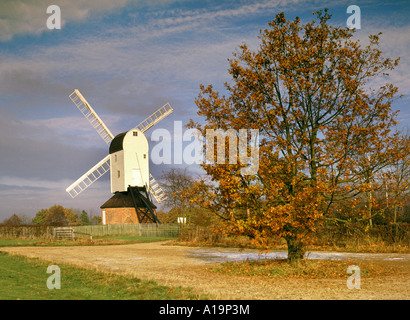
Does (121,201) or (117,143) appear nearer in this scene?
(121,201)

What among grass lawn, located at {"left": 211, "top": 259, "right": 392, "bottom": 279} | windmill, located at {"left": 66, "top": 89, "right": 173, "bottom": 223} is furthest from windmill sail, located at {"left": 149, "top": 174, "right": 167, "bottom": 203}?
grass lawn, located at {"left": 211, "top": 259, "right": 392, "bottom": 279}

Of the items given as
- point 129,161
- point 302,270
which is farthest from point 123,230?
point 302,270

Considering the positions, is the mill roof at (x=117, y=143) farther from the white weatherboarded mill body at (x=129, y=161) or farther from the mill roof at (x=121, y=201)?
the mill roof at (x=121, y=201)

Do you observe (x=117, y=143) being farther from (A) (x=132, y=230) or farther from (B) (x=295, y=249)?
(B) (x=295, y=249)

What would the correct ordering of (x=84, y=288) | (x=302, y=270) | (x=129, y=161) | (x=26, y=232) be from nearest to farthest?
1. (x=84, y=288)
2. (x=302, y=270)
3. (x=26, y=232)
4. (x=129, y=161)

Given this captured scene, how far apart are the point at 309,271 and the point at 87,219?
3953 inches

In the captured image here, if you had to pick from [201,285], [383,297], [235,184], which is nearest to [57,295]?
[201,285]

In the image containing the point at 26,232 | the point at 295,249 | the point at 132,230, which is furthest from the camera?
the point at 132,230

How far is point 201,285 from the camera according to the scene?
13555 mm

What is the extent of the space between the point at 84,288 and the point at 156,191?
162 feet

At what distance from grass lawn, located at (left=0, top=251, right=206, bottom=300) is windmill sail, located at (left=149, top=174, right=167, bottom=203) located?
4476cm

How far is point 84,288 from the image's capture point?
12602mm

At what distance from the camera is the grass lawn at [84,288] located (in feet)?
36.7
